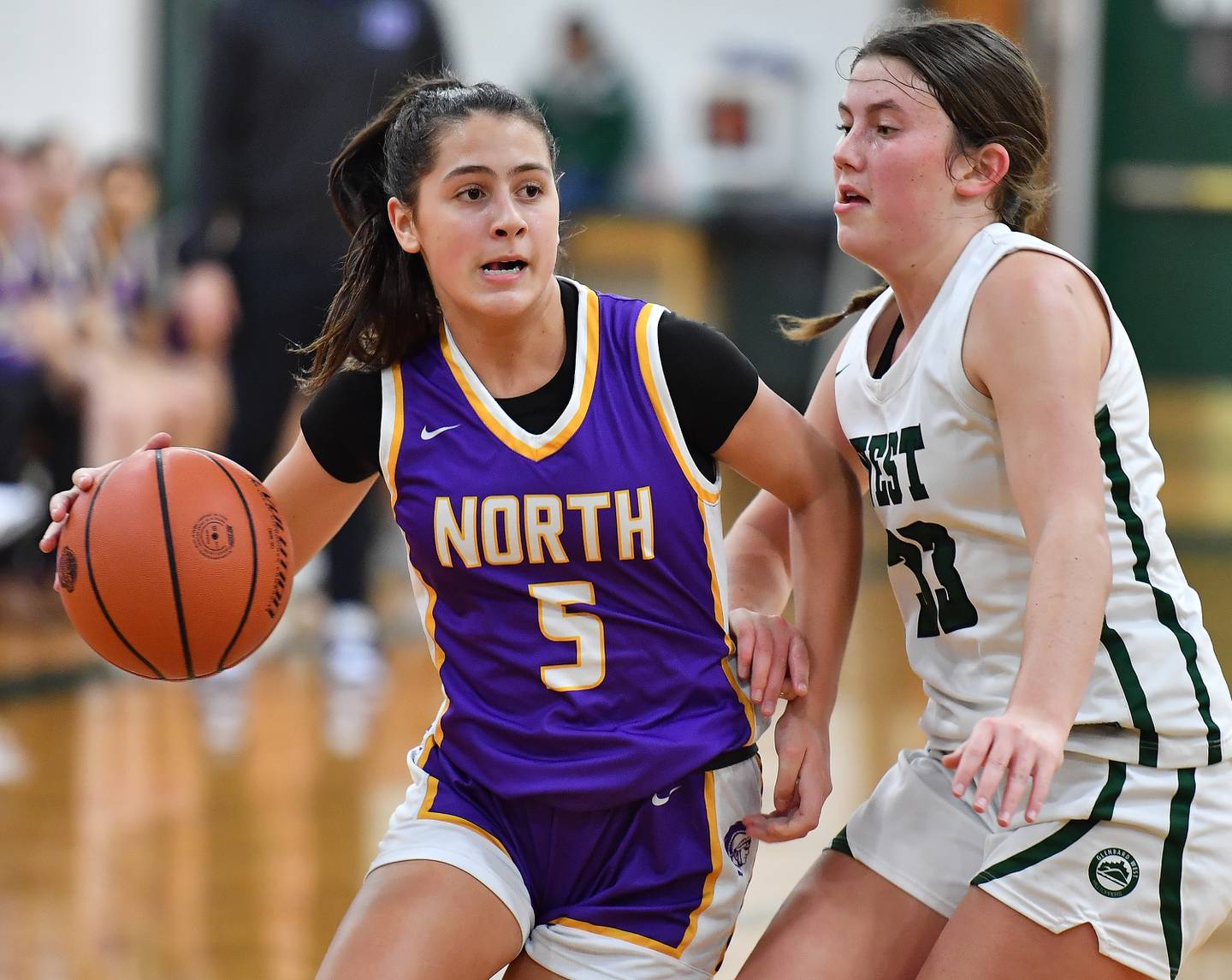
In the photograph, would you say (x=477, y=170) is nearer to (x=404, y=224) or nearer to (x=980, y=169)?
(x=404, y=224)

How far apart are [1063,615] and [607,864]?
69 centimetres

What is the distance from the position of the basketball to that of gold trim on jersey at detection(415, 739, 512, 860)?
0.28 meters

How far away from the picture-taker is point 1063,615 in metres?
1.92

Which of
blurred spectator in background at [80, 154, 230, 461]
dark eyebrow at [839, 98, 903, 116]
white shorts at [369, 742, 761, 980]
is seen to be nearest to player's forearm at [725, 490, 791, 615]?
white shorts at [369, 742, 761, 980]

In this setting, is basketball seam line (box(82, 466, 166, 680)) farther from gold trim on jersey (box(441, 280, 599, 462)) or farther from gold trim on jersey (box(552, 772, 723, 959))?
gold trim on jersey (box(552, 772, 723, 959))

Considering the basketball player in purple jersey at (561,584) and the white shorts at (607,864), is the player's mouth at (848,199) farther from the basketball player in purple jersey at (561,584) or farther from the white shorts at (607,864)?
the white shorts at (607,864)

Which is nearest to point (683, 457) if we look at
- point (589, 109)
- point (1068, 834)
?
point (1068, 834)

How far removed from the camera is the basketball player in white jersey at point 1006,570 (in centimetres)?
202

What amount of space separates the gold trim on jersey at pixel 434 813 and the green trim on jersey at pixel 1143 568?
0.81 meters

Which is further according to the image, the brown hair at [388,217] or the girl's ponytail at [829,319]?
the girl's ponytail at [829,319]

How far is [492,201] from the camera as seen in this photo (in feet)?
7.42

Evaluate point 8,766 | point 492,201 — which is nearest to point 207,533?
point 492,201

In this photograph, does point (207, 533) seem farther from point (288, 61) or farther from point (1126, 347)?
point (288, 61)

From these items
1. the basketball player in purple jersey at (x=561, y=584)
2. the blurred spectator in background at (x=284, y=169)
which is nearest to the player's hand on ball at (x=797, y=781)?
the basketball player in purple jersey at (x=561, y=584)
